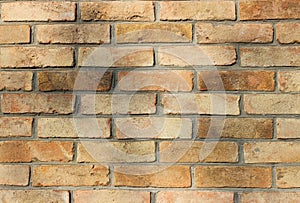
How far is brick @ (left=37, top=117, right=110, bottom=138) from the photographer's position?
4.60ft

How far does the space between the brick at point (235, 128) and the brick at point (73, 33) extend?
0.43 m

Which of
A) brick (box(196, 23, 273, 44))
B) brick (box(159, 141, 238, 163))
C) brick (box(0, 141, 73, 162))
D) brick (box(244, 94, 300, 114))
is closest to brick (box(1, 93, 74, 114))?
brick (box(0, 141, 73, 162))

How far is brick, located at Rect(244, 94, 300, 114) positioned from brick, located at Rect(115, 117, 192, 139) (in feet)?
0.67

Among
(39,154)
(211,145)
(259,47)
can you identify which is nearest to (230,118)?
(211,145)

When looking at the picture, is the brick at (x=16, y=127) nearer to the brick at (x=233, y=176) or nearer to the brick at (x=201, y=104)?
the brick at (x=201, y=104)

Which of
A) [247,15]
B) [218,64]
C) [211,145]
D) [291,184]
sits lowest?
[291,184]

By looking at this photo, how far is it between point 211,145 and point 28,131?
1.97ft

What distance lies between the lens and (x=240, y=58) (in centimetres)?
140

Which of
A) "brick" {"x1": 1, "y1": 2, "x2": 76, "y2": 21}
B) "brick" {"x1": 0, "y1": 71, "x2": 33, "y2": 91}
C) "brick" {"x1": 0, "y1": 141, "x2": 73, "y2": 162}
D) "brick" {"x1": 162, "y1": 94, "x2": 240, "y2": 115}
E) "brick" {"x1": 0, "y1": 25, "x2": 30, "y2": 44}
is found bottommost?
"brick" {"x1": 0, "y1": 141, "x2": 73, "y2": 162}

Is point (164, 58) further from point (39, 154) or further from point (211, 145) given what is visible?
point (39, 154)

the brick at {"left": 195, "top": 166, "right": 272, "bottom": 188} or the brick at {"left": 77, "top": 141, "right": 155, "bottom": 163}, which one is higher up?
the brick at {"left": 77, "top": 141, "right": 155, "bottom": 163}

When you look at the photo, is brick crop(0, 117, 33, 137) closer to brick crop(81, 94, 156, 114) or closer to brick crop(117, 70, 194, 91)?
brick crop(81, 94, 156, 114)

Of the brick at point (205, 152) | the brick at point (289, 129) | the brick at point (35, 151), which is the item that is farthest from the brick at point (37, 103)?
the brick at point (289, 129)

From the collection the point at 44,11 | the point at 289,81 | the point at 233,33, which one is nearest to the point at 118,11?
the point at 44,11
